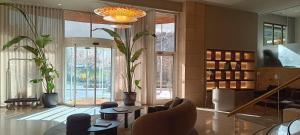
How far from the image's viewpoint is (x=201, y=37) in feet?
34.9

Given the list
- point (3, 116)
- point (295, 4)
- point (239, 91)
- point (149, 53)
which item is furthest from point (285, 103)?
point (3, 116)

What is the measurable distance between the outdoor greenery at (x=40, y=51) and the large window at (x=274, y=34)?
9656 millimetres

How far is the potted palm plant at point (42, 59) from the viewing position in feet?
28.7

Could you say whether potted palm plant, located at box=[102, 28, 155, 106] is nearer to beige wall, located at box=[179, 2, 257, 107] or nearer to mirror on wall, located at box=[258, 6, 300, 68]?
beige wall, located at box=[179, 2, 257, 107]

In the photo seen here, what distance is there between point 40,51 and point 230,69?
7.88m

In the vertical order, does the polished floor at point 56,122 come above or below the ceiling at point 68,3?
below

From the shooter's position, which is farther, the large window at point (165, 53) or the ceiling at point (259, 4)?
the large window at point (165, 53)

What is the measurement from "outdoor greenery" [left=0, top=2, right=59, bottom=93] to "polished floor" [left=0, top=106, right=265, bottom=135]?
1028mm

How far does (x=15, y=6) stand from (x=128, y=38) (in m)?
4.21

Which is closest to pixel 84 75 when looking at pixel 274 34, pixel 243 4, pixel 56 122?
pixel 56 122

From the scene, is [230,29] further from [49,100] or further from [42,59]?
[49,100]

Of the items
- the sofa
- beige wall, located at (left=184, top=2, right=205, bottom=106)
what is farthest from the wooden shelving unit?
the sofa

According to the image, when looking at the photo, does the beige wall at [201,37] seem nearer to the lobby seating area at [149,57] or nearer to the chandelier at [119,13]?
the lobby seating area at [149,57]

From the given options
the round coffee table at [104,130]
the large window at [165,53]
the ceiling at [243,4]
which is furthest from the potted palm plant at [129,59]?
the round coffee table at [104,130]
